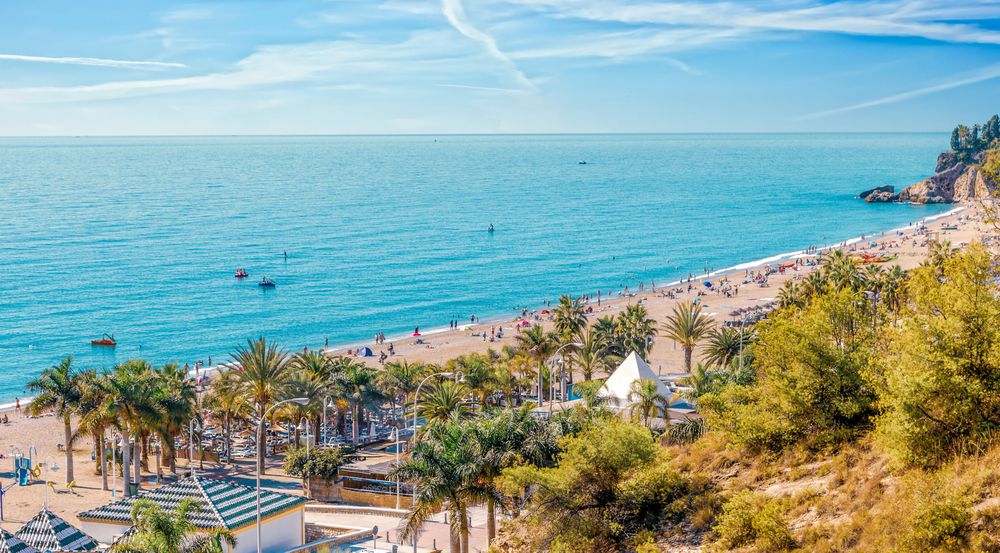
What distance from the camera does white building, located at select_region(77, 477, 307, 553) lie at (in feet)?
83.2

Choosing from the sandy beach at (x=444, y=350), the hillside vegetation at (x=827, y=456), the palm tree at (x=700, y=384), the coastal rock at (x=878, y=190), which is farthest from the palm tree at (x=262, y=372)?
the coastal rock at (x=878, y=190)

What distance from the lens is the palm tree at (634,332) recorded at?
50469 millimetres

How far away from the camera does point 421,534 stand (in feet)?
90.4

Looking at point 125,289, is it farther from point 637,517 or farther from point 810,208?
point 810,208

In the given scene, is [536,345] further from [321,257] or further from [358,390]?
[321,257]

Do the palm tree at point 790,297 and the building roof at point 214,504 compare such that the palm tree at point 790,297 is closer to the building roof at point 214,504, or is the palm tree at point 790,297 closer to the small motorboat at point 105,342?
the building roof at point 214,504

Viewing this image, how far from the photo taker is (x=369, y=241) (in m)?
129

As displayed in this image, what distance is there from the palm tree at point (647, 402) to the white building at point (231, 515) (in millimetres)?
14257

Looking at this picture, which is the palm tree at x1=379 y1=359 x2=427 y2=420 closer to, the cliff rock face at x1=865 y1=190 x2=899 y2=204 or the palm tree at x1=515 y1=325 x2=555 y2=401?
the palm tree at x1=515 y1=325 x2=555 y2=401

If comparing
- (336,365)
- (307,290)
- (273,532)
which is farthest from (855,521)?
(307,290)

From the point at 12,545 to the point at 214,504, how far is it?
5794mm

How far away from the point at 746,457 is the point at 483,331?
5694 centimetres

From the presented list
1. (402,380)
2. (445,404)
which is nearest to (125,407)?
(445,404)

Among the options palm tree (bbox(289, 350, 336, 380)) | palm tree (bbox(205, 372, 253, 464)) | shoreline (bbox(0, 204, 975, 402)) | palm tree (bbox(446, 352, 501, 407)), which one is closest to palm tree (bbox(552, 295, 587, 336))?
palm tree (bbox(446, 352, 501, 407))
